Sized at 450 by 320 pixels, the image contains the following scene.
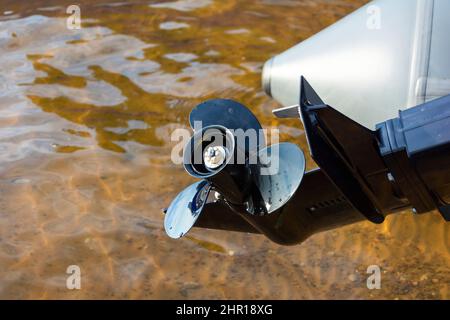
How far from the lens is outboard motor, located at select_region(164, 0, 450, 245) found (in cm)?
253

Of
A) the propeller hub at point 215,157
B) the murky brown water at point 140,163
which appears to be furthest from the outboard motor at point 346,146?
the murky brown water at point 140,163

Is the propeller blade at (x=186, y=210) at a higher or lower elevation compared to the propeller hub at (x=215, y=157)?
lower

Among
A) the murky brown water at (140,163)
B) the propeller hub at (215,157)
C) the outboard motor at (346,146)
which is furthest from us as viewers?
the murky brown water at (140,163)

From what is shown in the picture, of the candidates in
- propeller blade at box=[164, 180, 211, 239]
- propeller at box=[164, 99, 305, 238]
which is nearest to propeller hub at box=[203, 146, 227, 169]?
propeller at box=[164, 99, 305, 238]

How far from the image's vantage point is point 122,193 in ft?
14.5

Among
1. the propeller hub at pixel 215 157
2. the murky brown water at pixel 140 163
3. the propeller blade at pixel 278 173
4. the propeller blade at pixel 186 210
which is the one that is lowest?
the murky brown water at pixel 140 163

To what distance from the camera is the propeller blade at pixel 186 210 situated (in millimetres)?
2820

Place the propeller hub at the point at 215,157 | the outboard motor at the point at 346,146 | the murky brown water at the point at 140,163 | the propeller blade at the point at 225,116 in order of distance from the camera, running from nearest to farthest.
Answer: the outboard motor at the point at 346,146 < the propeller hub at the point at 215,157 < the propeller blade at the point at 225,116 < the murky brown water at the point at 140,163

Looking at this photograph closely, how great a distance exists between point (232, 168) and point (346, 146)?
1.58 ft

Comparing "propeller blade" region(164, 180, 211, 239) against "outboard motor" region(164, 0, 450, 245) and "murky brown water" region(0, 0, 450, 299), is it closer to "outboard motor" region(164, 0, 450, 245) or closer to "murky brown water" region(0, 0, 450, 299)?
"outboard motor" region(164, 0, 450, 245)

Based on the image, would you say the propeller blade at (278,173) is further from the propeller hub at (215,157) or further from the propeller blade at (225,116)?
the propeller hub at (215,157)

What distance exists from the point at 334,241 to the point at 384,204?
126 cm

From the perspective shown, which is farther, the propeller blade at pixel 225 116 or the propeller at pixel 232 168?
the propeller blade at pixel 225 116
